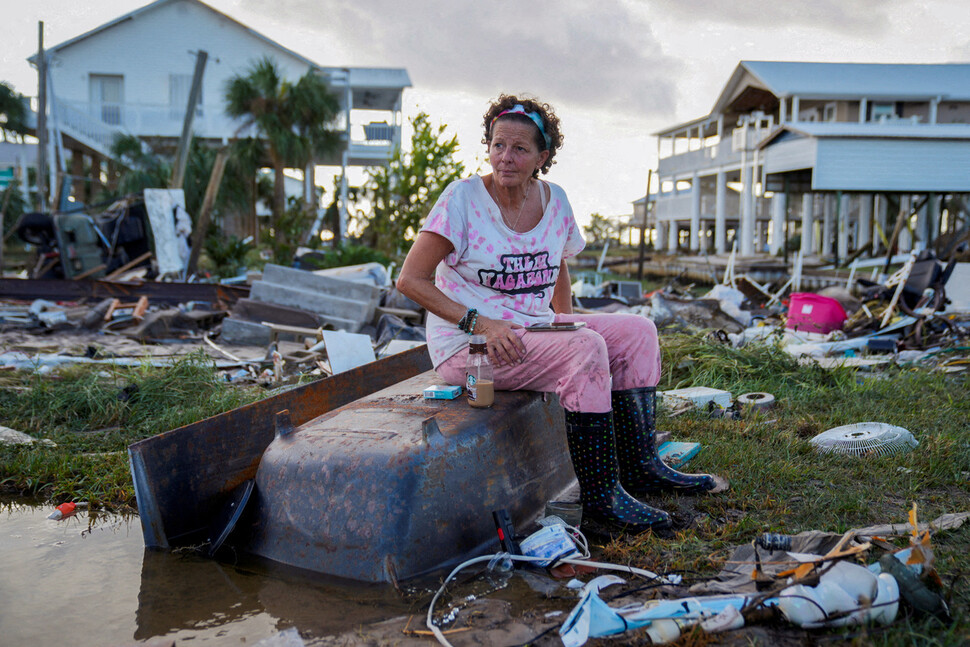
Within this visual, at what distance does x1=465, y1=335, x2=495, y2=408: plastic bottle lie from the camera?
9.87ft

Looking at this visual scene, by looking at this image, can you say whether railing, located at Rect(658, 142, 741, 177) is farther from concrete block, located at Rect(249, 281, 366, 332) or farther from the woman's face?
the woman's face

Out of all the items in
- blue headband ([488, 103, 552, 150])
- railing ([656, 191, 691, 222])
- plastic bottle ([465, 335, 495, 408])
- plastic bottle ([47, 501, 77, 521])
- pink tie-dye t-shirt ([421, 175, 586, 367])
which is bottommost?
plastic bottle ([47, 501, 77, 521])

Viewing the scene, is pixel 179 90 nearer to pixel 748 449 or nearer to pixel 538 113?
pixel 538 113

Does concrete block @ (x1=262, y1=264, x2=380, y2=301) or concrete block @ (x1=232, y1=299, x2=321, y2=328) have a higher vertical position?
concrete block @ (x1=262, y1=264, x2=380, y2=301)

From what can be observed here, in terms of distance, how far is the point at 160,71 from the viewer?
2784 centimetres

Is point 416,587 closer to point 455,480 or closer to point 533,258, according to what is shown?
point 455,480

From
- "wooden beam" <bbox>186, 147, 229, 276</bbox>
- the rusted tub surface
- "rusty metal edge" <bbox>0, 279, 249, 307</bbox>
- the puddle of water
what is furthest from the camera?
"wooden beam" <bbox>186, 147, 229, 276</bbox>

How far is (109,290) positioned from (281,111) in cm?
1549

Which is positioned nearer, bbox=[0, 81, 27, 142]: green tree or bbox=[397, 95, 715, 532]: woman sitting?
bbox=[397, 95, 715, 532]: woman sitting

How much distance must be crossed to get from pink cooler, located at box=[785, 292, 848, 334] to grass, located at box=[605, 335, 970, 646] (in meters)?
3.01

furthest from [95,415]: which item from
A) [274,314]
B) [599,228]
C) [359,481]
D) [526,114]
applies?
[599,228]

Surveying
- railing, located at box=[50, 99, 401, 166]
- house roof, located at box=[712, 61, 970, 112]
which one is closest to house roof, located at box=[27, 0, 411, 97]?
railing, located at box=[50, 99, 401, 166]

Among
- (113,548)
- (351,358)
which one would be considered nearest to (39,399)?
(351,358)

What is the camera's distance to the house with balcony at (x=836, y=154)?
59.2 ft
